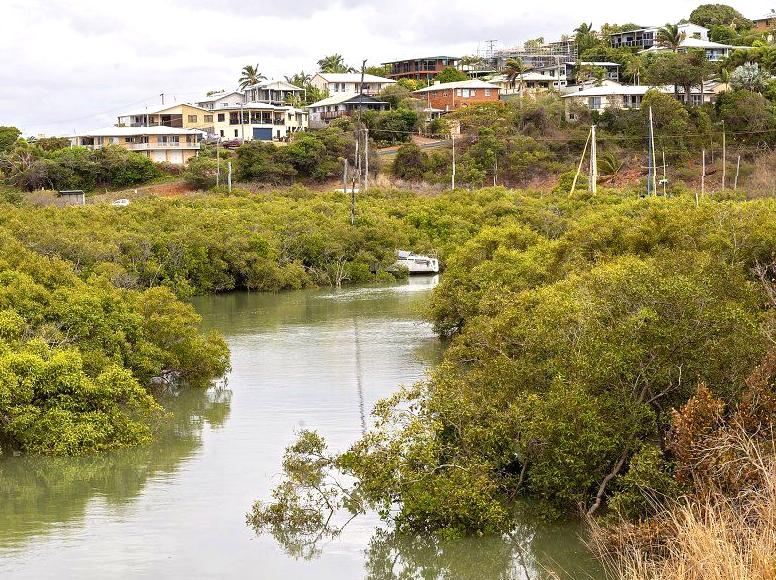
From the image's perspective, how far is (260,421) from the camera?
2781cm

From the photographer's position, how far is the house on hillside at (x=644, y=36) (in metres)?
119

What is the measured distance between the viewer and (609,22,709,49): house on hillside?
119m

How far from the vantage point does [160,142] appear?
92.1 meters

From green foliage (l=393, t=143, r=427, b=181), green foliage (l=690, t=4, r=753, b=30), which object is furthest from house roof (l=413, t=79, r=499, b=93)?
green foliage (l=690, t=4, r=753, b=30)

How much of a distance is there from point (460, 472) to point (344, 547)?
7.70ft

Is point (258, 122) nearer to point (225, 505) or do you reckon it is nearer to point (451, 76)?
point (451, 76)

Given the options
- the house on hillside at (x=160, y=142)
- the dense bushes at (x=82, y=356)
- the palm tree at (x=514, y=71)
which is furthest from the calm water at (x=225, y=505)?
the palm tree at (x=514, y=71)

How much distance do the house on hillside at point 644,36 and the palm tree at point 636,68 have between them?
1288 cm

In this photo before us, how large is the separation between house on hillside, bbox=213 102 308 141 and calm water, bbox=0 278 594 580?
66.1 m

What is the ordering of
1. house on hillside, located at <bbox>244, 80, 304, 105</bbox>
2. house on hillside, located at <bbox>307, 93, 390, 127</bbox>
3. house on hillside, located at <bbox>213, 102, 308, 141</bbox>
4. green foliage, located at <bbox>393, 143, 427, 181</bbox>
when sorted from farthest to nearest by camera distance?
house on hillside, located at <bbox>244, 80, 304, 105</bbox>, house on hillside, located at <bbox>307, 93, 390, 127</bbox>, house on hillside, located at <bbox>213, 102, 308, 141</bbox>, green foliage, located at <bbox>393, 143, 427, 181</bbox>

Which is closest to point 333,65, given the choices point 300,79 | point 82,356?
point 300,79

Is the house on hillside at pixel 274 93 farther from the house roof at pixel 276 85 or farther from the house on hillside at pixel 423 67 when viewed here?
the house on hillside at pixel 423 67

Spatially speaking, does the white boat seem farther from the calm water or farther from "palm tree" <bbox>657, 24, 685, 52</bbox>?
"palm tree" <bbox>657, 24, 685, 52</bbox>

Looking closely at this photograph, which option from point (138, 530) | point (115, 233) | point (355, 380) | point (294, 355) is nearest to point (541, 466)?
point (138, 530)
